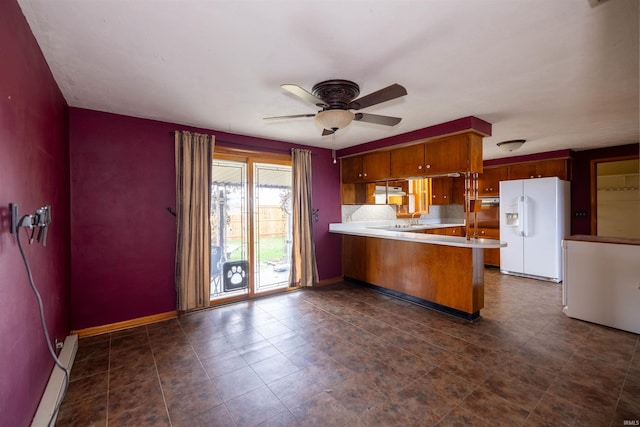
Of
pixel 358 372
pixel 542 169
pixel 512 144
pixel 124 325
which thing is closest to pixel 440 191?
pixel 542 169

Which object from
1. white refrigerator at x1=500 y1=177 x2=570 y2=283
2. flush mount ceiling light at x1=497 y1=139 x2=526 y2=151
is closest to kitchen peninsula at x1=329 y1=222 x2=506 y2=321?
flush mount ceiling light at x1=497 y1=139 x2=526 y2=151

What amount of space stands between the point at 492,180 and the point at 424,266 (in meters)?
3.79

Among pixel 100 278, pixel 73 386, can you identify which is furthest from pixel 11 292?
pixel 100 278

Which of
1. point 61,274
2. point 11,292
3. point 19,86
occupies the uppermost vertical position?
point 19,86

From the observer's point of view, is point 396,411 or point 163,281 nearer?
point 396,411

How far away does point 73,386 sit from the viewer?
2.13 m

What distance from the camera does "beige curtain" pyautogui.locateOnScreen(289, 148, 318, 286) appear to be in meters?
4.45

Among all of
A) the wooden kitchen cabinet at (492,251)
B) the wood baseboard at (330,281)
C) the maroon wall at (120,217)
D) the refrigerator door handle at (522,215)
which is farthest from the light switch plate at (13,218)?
the wooden kitchen cabinet at (492,251)

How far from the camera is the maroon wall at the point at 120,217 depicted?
9.80 feet

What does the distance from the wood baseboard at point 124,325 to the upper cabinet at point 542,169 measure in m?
6.76

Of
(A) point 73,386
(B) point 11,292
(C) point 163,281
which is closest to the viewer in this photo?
(B) point 11,292

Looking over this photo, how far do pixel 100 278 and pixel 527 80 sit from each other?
4.64m

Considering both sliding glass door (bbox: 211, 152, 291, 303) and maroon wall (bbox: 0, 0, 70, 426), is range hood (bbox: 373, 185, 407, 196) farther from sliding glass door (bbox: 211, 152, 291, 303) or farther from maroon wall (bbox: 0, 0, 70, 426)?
maroon wall (bbox: 0, 0, 70, 426)

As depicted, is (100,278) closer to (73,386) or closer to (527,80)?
(73,386)
